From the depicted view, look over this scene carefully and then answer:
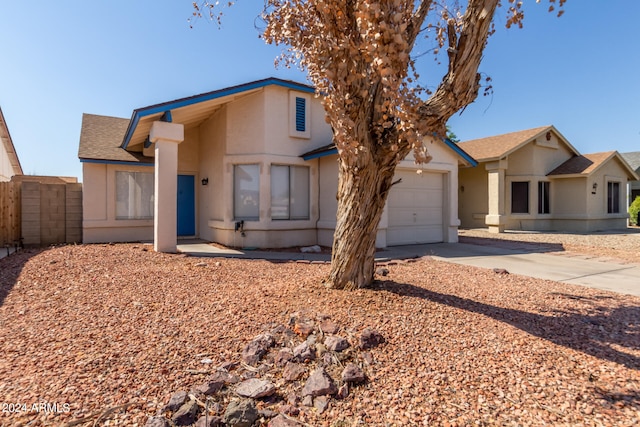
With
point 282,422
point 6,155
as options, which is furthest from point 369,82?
point 6,155

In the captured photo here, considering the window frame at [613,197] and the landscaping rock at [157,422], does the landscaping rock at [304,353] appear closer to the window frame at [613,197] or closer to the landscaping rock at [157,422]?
the landscaping rock at [157,422]

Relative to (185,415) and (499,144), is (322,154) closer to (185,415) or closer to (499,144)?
(185,415)

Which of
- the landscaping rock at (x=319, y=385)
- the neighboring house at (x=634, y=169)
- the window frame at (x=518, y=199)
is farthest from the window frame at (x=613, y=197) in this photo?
the landscaping rock at (x=319, y=385)

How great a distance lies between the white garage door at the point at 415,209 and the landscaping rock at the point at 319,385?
8.58 meters

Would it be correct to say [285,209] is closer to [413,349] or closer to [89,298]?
[89,298]

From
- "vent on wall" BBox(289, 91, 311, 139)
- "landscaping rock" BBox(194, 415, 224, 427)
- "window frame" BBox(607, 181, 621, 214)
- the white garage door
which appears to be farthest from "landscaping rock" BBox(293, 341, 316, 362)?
"window frame" BBox(607, 181, 621, 214)

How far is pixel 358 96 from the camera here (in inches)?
178

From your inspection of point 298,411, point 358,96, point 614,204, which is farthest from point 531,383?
point 614,204

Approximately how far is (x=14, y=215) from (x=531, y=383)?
44.0ft

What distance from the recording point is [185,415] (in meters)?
2.54

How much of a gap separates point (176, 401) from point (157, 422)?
219mm

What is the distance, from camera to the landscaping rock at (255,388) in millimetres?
2812

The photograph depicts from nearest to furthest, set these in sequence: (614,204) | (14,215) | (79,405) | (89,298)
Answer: (79,405)
(89,298)
(14,215)
(614,204)

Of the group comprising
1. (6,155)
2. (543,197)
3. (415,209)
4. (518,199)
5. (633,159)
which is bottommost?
(415,209)
